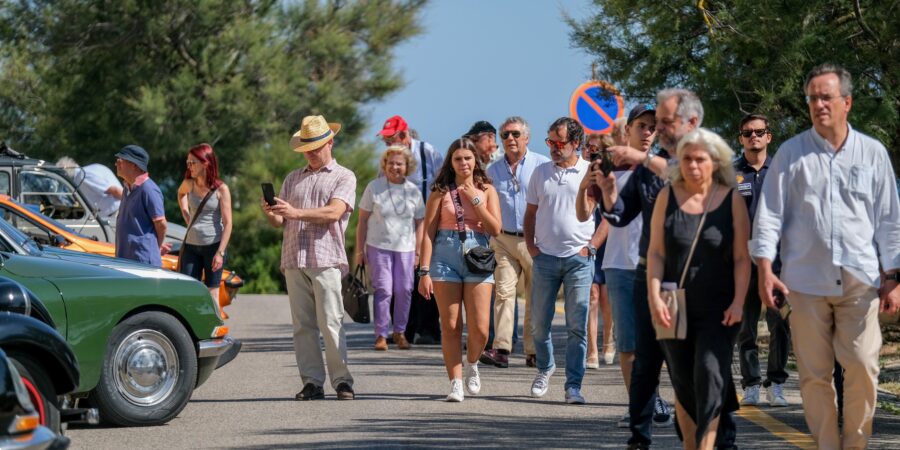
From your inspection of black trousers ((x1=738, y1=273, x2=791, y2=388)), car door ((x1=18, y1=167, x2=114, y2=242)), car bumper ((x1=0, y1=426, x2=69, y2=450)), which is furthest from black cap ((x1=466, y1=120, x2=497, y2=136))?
car bumper ((x1=0, y1=426, x2=69, y2=450))

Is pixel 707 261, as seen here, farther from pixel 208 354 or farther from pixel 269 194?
pixel 269 194

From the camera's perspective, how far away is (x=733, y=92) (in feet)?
49.9

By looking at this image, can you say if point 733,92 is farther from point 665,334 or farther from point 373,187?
point 665,334

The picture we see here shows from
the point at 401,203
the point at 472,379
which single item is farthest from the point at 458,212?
the point at 401,203

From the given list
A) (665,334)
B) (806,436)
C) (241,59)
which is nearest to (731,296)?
(665,334)

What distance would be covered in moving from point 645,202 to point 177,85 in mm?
30907

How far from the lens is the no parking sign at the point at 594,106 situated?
17.7 metres

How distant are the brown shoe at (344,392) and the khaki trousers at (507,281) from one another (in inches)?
112

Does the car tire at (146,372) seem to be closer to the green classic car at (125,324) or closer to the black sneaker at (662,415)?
the green classic car at (125,324)

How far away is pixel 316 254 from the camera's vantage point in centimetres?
1168

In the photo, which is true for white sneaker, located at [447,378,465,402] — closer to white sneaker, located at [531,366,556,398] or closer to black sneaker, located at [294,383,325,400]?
white sneaker, located at [531,366,556,398]

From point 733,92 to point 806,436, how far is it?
604cm

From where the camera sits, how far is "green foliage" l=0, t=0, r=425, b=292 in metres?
38.4

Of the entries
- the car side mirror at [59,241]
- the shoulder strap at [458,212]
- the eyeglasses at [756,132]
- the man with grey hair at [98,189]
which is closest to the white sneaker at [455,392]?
the shoulder strap at [458,212]
